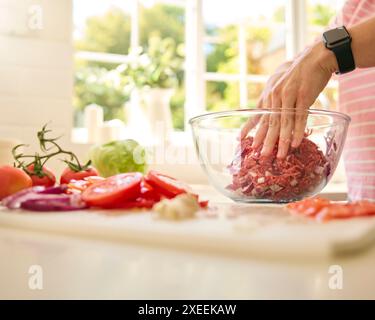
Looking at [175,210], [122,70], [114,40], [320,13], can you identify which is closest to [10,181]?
[175,210]

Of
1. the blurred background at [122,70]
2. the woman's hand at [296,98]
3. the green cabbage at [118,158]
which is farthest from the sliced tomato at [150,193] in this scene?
the blurred background at [122,70]

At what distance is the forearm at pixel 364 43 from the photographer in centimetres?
78

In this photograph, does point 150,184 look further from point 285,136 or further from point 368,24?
point 368,24

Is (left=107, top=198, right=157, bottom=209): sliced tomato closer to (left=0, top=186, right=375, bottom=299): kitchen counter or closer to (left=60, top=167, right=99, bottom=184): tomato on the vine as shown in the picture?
(left=0, top=186, right=375, bottom=299): kitchen counter

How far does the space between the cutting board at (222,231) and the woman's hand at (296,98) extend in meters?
0.24

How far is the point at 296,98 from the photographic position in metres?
0.85

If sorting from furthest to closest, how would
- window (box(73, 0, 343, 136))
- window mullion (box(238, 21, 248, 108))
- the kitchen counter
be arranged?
1. window mullion (box(238, 21, 248, 108))
2. window (box(73, 0, 343, 136))
3. the kitchen counter

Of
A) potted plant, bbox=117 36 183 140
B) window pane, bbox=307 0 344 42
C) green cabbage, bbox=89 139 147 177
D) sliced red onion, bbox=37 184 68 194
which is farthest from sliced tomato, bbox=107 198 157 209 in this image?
window pane, bbox=307 0 344 42

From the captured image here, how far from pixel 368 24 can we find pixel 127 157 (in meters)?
0.83

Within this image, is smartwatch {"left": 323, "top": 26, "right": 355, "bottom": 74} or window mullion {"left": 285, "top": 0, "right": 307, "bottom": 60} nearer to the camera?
smartwatch {"left": 323, "top": 26, "right": 355, "bottom": 74}

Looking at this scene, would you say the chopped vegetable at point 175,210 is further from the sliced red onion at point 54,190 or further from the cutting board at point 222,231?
the sliced red onion at point 54,190

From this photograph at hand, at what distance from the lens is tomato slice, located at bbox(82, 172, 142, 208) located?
0.64 meters

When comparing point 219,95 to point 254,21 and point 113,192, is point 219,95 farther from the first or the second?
point 113,192
